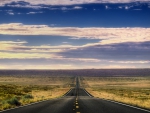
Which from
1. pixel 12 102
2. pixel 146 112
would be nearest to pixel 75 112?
pixel 146 112

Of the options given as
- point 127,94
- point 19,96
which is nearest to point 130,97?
point 127,94

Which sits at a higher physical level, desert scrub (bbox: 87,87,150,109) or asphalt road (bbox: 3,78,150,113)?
asphalt road (bbox: 3,78,150,113)

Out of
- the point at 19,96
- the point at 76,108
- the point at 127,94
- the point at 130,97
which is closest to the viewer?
the point at 76,108

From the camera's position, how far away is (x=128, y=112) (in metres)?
14.1

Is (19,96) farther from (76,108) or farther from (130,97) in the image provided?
(76,108)

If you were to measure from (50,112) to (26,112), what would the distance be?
141 centimetres

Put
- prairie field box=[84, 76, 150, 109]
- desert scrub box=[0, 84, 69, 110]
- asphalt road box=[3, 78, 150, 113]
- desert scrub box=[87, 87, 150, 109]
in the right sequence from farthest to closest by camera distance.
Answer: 1. prairie field box=[84, 76, 150, 109]
2. desert scrub box=[87, 87, 150, 109]
3. desert scrub box=[0, 84, 69, 110]
4. asphalt road box=[3, 78, 150, 113]

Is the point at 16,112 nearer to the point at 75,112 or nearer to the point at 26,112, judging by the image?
the point at 26,112

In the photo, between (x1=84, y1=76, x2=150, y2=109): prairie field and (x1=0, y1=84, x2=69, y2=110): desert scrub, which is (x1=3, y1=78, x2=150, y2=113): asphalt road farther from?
(x1=84, y1=76, x2=150, y2=109): prairie field

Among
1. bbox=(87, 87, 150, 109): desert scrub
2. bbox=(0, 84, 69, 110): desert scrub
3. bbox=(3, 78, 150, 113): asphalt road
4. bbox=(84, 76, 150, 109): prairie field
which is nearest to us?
bbox=(3, 78, 150, 113): asphalt road

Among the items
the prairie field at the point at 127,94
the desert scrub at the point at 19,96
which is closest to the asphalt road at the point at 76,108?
the desert scrub at the point at 19,96

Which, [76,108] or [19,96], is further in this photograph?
[19,96]

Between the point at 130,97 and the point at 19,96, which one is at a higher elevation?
the point at 19,96

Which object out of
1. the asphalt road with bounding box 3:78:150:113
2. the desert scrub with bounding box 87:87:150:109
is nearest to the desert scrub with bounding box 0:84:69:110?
the asphalt road with bounding box 3:78:150:113
